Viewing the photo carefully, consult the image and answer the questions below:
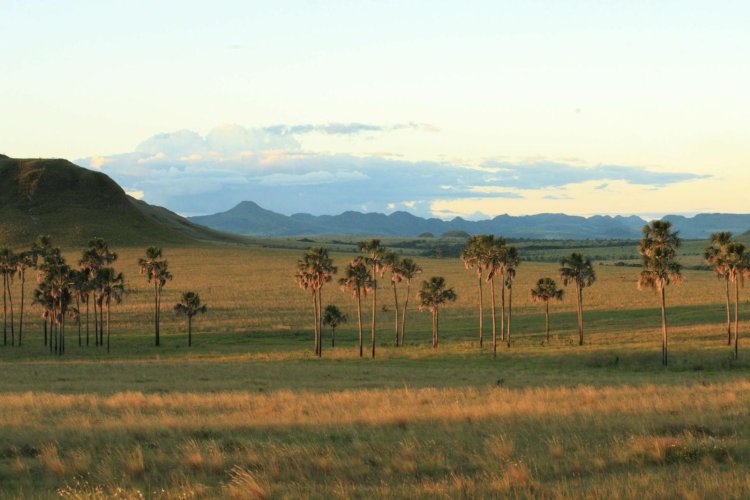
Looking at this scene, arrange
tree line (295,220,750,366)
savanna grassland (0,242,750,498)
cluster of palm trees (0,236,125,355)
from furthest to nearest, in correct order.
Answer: cluster of palm trees (0,236,125,355)
tree line (295,220,750,366)
savanna grassland (0,242,750,498)

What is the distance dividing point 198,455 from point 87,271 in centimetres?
7731

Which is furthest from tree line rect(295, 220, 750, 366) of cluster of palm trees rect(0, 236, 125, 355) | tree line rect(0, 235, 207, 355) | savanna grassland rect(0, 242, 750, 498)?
cluster of palm trees rect(0, 236, 125, 355)

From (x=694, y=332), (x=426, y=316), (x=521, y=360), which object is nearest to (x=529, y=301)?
(x=426, y=316)

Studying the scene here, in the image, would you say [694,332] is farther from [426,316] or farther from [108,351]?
[108,351]

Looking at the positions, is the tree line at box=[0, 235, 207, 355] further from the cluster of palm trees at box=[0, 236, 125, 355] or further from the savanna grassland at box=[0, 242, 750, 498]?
the savanna grassland at box=[0, 242, 750, 498]

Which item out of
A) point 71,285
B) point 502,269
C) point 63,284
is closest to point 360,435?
point 502,269

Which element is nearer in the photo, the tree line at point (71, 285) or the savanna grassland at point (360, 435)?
the savanna grassland at point (360, 435)

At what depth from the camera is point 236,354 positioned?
70.3 meters

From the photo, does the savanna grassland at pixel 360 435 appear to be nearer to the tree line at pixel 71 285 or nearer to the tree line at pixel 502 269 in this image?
the tree line at pixel 502 269

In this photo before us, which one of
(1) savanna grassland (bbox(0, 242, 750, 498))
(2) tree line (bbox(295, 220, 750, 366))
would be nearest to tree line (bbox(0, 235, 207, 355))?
(2) tree line (bbox(295, 220, 750, 366))

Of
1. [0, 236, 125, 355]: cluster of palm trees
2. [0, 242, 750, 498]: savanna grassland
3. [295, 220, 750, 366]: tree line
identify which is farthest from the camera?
[0, 236, 125, 355]: cluster of palm trees

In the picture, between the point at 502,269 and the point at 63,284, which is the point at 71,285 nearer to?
the point at 63,284

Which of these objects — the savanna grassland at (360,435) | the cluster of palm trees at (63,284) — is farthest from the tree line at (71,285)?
the savanna grassland at (360,435)

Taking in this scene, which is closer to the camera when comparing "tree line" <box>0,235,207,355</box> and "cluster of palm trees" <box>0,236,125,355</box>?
"cluster of palm trees" <box>0,236,125,355</box>
